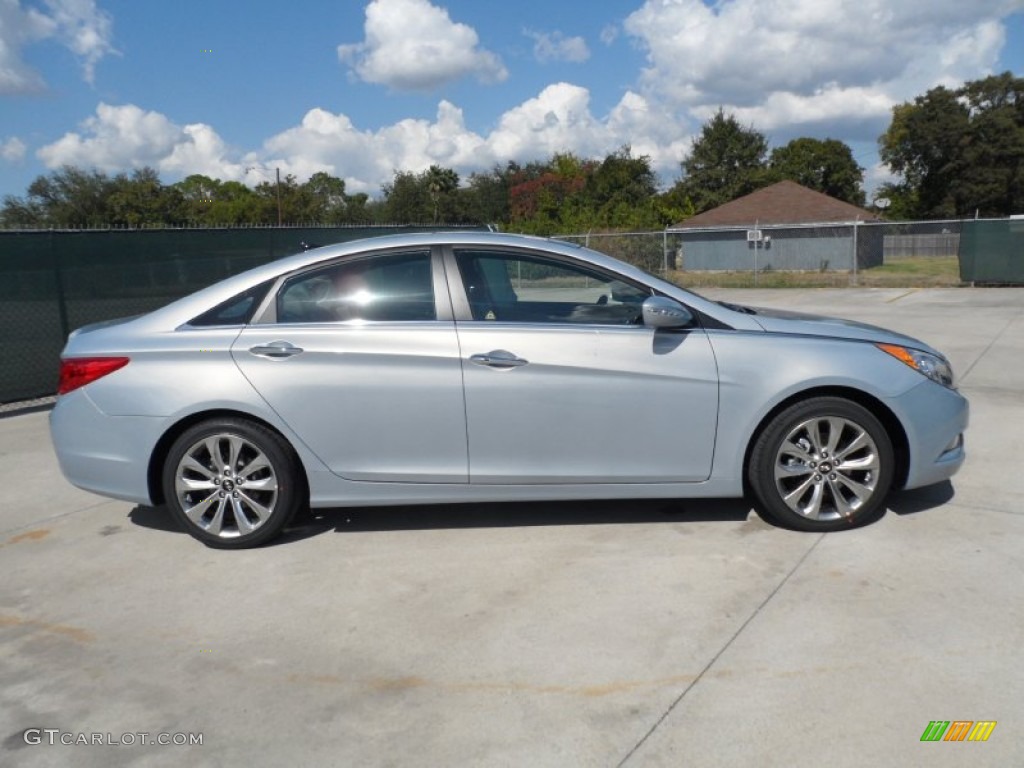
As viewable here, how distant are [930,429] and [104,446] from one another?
14.1 feet

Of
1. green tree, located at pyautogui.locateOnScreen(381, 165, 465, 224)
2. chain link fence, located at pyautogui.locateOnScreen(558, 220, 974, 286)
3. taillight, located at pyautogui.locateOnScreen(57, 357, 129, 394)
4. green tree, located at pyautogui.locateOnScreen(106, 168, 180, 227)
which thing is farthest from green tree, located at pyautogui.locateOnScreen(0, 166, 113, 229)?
taillight, located at pyautogui.locateOnScreen(57, 357, 129, 394)

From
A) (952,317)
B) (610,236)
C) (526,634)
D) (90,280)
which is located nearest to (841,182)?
(610,236)

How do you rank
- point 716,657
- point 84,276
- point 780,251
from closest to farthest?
point 716,657, point 84,276, point 780,251

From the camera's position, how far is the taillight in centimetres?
449

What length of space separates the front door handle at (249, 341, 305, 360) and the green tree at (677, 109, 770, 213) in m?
53.0

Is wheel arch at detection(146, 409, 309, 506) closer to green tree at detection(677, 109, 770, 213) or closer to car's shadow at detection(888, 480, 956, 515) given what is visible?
car's shadow at detection(888, 480, 956, 515)

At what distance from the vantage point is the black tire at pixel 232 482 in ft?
14.5

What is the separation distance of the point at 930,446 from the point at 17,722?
422 cm

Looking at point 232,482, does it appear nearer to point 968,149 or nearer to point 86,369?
point 86,369

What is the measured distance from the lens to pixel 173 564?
4.45 metres

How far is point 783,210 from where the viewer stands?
40.5m

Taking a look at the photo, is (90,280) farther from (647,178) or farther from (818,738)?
(647,178)

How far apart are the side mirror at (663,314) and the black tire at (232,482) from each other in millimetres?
1973

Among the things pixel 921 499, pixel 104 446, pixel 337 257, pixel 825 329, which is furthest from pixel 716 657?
pixel 104 446
